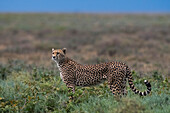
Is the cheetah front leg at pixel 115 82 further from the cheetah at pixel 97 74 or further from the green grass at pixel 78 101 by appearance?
the green grass at pixel 78 101

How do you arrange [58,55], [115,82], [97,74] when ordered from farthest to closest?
1. [58,55]
2. [97,74]
3. [115,82]

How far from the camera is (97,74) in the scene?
567 centimetres

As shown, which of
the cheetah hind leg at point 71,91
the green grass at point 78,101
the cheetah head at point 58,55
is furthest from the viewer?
the cheetah head at point 58,55

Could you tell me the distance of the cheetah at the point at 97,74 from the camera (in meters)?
5.45

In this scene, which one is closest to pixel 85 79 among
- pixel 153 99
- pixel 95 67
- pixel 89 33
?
pixel 95 67

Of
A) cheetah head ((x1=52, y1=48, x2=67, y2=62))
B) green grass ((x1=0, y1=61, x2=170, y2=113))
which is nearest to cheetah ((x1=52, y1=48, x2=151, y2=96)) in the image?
cheetah head ((x1=52, y1=48, x2=67, y2=62))

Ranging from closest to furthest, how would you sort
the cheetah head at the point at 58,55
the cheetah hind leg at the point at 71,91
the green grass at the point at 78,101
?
1. the green grass at the point at 78,101
2. the cheetah hind leg at the point at 71,91
3. the cheetah head at the point at 58,55

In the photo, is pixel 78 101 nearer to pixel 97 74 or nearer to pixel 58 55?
pixel 97 74

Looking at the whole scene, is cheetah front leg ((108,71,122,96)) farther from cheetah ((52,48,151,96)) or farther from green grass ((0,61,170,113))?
green grass ((0,61,170,113))

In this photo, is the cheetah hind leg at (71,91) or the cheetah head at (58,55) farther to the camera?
the cheetah head at (58,55)

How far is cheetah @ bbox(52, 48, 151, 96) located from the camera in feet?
17.9

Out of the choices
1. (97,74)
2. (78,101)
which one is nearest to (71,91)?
(78,101)

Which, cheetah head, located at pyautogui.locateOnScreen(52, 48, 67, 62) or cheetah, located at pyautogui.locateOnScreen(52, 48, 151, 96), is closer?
cheetah, located at pyautogui.locateOnScreen(52, 48, 151, 96)

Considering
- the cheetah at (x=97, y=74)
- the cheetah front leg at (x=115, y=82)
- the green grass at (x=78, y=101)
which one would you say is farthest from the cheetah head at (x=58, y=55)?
the cheetah front leg at (x=115, y=82)
